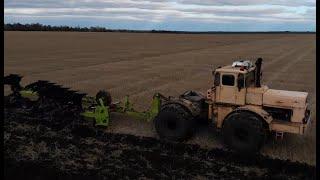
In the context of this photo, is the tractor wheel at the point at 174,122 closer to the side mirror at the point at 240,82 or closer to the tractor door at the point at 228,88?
the tractor door at the point at 228,88

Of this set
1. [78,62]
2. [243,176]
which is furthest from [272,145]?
[78,62]

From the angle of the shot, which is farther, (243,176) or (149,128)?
(149,128)

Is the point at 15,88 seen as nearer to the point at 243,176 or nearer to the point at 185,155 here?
the point at 185,155

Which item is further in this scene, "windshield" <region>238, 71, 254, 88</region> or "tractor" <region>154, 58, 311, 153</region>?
"windshield" <region>238, 71, 254, 88</region>

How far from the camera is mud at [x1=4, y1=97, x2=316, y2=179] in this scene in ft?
32.1

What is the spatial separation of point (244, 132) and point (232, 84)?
122 cm

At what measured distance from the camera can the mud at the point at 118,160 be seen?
32.1 feet

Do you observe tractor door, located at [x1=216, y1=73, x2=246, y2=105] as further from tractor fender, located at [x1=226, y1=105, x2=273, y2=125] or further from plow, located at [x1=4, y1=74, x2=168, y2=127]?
plow, located at [x1=4, y1=74, x2=168, y2=127]

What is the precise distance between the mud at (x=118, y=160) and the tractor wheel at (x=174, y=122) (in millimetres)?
232

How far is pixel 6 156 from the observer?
10.8m

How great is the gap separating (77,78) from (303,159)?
15.2 m

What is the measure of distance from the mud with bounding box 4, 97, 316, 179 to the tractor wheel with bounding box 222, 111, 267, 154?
0.79ft

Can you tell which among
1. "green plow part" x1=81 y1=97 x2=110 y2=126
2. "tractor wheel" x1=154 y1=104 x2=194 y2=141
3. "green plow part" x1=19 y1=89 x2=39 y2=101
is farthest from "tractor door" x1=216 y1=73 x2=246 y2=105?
"green plow part" x1=19 y1=89 x2=39 y2=101

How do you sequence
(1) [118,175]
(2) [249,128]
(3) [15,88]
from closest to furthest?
(1) [118,175] → (2) [249,128] → (3) [15,88]
